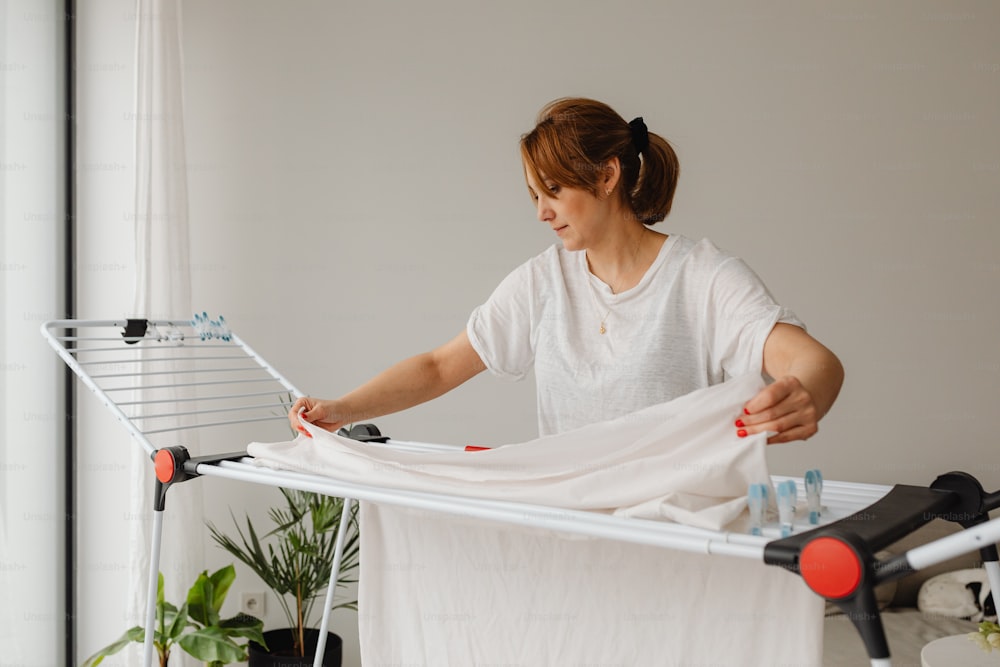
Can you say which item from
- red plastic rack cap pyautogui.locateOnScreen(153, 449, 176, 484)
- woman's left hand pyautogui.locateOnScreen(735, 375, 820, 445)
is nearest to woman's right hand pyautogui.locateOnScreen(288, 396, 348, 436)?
red plastic rack cap pyautogui.locateOnScreen(153, 449, 176, 484)

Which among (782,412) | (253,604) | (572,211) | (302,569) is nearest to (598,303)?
(572,211)

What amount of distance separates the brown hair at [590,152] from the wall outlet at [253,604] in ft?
7.45

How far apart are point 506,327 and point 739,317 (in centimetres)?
55

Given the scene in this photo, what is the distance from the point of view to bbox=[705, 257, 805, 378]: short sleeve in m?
1.47

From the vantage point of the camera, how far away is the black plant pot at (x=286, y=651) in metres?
2.77

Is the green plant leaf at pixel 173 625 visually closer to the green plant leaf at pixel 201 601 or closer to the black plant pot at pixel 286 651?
the green plant leaf at pixel 201 601

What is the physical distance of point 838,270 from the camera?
3.26m

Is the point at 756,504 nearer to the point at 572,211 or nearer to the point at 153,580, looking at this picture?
the point at 572,211

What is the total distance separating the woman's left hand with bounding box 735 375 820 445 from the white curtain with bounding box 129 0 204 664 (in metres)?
2.17

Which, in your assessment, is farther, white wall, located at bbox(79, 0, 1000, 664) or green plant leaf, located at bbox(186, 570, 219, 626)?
white wall, located at bbox(79, 0, 1000, 664)

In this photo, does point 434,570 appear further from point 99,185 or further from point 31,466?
point 99,185

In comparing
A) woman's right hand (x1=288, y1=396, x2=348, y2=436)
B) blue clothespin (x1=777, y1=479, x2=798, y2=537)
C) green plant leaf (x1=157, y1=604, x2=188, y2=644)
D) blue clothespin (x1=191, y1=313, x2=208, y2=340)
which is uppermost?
blue clothespin (x1=191, y1=313, x2=208, y2=340)

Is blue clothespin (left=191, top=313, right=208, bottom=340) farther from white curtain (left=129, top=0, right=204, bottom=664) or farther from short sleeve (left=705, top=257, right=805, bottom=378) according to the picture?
short sleeve (left=705, top=257, right=805, bottom=378)

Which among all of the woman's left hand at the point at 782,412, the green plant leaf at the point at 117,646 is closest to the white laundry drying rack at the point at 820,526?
the woman's left hand at the point at 782,412
